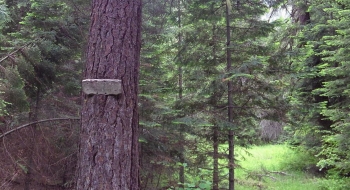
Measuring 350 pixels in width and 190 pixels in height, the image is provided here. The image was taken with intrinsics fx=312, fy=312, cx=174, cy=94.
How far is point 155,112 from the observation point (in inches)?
273

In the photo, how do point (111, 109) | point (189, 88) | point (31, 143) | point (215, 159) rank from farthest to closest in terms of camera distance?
1. point (189, 88)
2. point (215, 159)
3. point (31, 143)
4. point (111, 109)

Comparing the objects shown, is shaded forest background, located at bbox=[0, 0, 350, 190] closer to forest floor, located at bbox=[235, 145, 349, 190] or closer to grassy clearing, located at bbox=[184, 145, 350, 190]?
grassy clearing, located at bbox=[184, 145, 350, 190]

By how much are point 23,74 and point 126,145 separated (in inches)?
150

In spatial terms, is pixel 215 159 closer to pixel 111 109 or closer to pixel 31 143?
pixel 31 143

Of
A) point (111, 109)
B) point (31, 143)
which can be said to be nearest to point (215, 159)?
point (31, 143)

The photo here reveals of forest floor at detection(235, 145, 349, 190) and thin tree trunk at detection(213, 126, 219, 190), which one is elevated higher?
thin tree trunk at detection(213, 126, 219, 190)

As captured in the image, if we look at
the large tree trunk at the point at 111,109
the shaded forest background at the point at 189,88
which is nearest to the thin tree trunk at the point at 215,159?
the shaded forest background at the point at 189,88

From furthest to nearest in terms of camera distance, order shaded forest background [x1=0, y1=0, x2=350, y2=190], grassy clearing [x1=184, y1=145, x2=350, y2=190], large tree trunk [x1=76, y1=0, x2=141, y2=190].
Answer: grassy clearing [x1=184, y1=145, x2=350, y2=190]
shaded forest background [x1=0, y1=0, x2=350, y2=190]
large tree trunk [x1=76, y1=0, x2=141, y2=190]

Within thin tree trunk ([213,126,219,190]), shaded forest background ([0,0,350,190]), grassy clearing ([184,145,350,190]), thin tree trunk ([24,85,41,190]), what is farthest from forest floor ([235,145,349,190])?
thin tree trunk ([24,85,41,190])

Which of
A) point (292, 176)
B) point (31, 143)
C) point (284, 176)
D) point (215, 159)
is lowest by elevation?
point (284, 176)

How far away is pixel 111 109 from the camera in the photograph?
3004mm

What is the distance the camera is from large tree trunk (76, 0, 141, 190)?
2953 mm

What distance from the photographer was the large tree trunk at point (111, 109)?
116 inches

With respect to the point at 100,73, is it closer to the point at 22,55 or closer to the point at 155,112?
the point at 22,55
